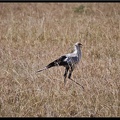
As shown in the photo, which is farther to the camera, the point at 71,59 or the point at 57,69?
the point at 57,69

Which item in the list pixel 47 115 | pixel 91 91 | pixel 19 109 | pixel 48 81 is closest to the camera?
pixel 47 115

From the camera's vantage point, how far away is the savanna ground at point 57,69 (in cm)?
331

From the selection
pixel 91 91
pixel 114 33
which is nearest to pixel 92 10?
pixel 114 33

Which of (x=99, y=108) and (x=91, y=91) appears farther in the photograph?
(x=91, y=91)

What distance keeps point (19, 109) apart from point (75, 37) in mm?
3519

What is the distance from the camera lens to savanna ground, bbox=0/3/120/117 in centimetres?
331

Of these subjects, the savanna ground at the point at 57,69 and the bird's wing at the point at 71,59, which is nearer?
the savanna ground at the point at 57,69

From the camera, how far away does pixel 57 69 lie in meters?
4.53

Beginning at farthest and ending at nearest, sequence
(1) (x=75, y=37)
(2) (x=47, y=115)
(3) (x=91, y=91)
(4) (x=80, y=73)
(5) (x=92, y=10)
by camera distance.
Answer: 1. (5) (x=92, y=10)
2. (1) (x=75, y=37)
3. (4) (x=80, y=73)
4. (3) (x=91, y=91)
5. (2) (x=47, y=115)

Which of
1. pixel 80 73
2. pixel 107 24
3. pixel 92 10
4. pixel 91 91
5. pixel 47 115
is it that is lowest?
pixel 47 115

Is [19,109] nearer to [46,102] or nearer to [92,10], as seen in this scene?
[46,102]

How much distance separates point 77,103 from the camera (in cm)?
348

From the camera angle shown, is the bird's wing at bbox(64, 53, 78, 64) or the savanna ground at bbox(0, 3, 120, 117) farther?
the bird's wing at bbox(64, 53, 78, 64)

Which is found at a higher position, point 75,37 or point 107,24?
point 107,24
